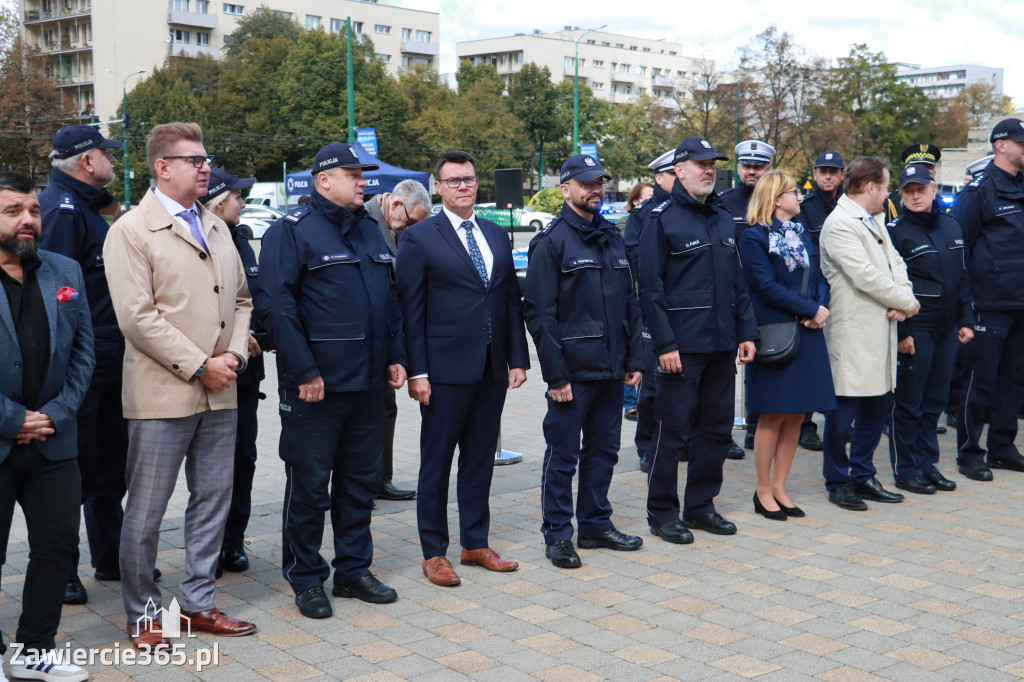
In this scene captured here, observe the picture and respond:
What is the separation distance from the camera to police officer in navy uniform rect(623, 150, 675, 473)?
7086 mm

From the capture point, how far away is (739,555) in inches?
237

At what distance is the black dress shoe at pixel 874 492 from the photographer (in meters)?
7.20

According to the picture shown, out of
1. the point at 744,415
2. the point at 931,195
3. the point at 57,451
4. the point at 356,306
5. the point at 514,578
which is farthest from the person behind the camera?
the point at 744,415

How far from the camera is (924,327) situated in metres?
7.52

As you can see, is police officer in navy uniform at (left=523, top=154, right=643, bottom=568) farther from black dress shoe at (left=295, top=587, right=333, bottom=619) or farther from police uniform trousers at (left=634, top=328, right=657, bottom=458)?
police uniform trousers at (left=634, top=328, right=657, bottom=458)

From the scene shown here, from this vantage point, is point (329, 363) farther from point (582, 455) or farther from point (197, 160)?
point (582, 455)

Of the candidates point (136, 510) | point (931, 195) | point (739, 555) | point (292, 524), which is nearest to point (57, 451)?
point (136, 510)

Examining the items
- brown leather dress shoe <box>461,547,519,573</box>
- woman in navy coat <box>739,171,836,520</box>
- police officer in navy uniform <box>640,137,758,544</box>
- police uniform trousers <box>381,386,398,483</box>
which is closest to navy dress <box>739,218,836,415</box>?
woman in navy coat <box>739,171,836,520</box>

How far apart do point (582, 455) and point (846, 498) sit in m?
2.04

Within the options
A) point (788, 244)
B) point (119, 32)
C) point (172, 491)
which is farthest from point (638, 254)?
point (119, 32)

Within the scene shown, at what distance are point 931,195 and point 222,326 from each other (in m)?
5.18

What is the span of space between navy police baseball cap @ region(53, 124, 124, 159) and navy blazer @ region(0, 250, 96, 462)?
0.88 m

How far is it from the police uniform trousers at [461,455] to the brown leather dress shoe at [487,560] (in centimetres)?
4

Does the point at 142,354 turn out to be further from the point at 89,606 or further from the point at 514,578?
the point at 514,578
